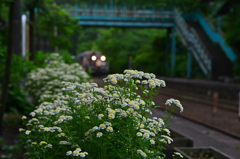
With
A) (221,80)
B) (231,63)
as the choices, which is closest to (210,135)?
(221,80)

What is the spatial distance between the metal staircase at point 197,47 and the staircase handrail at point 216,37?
2.11 meters

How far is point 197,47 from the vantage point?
31266 mm

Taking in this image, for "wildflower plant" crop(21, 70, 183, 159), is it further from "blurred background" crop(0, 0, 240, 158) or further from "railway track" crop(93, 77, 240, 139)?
"blurred background" crop(0, 0, 240, 158)

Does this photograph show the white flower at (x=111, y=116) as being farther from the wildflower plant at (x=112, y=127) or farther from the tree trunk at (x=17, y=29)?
the tree trunk at (x=17, y=29)

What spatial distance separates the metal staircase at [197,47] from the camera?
98.2 ft

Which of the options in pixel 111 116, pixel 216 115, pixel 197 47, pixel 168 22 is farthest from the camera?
pixel 168 22

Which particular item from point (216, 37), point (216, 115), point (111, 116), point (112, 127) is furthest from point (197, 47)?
point (111, 116)

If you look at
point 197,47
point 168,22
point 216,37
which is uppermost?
point 168,22

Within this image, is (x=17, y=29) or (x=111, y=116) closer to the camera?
(x=111, y=116)

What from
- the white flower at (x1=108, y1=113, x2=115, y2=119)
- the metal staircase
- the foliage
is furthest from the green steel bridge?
the white flower at (x1=108, y1=113, x2=115, y2=119)

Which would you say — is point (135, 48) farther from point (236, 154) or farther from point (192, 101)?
point (236, 154)

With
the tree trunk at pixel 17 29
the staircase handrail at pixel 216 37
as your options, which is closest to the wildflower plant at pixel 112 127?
the tree trunk at pixel 17 29

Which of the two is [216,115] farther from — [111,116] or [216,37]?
[216,37]

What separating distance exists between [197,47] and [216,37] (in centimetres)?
432
